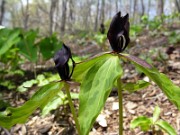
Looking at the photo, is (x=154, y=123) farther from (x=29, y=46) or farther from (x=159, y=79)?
(x=29, y=46)

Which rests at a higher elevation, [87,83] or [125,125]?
[87,83]

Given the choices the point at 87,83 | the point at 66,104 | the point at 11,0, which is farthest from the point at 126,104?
the point at 11,0

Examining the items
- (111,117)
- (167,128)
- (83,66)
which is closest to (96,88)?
(83,66)

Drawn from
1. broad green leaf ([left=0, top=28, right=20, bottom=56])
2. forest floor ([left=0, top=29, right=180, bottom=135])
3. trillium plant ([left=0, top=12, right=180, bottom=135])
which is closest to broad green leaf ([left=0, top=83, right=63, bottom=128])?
trillium plant ([left=0, top=12, right=180, bottom=135])

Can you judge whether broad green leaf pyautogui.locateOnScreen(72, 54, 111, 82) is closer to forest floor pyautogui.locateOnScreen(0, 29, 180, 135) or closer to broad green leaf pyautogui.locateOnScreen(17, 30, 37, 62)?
forest floor pyautogui.locateOnScreen(0, 29, 180, 135)

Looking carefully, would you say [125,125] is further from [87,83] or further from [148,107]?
[87,83]
